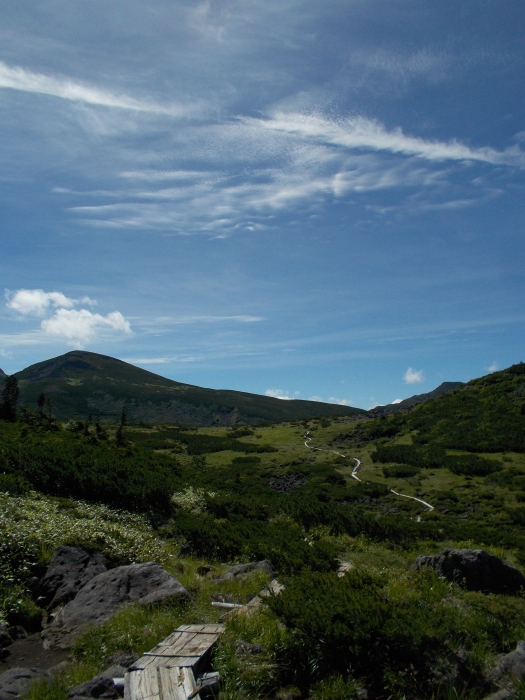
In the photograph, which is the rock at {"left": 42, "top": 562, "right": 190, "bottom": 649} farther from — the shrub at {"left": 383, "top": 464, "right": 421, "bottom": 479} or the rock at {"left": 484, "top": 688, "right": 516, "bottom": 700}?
the shrub at {"left": 383, "top": 464, "right": 421, "bottom": 479}

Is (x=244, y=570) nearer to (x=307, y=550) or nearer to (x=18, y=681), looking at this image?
(x=307, y=550)

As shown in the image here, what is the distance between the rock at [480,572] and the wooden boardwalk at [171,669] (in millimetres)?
6740

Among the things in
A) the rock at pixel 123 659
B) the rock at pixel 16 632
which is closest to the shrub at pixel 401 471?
the rock at pixel 16 632

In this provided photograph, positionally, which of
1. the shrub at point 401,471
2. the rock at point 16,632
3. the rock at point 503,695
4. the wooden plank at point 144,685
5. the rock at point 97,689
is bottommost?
the rock at point 16,632

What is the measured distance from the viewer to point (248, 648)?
689 centimetres

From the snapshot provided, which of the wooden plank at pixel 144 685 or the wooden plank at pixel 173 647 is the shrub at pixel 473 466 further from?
the wooden plank at pixel 144 685

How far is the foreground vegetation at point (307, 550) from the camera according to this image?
620cm

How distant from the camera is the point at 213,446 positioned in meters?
61.3

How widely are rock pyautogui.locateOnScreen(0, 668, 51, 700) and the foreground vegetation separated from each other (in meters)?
0.30

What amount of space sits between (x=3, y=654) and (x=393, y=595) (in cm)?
727

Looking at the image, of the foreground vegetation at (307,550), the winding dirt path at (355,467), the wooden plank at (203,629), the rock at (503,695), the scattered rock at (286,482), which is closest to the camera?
the rock at (503,695)

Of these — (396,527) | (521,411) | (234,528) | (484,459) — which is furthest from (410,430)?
(234,528)

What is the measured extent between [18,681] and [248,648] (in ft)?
10.6

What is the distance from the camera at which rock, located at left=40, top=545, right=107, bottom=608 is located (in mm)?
10180
